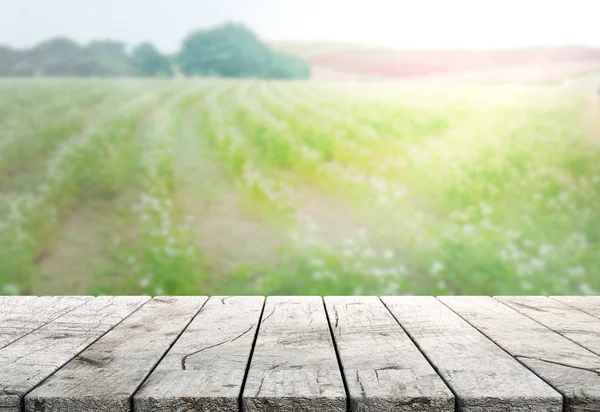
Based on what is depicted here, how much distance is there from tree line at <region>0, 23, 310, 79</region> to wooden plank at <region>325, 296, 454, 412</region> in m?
3.53

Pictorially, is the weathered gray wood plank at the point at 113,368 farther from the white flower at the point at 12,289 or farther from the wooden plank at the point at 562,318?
the white flower at the point at 12,289

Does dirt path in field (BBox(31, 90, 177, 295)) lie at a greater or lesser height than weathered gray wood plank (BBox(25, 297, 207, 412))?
lesser

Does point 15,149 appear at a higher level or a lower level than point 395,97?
lower

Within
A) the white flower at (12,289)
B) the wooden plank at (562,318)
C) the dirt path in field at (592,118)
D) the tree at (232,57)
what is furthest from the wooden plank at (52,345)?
the dirt path in field at (592,118)

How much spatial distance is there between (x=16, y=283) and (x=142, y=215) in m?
0.87

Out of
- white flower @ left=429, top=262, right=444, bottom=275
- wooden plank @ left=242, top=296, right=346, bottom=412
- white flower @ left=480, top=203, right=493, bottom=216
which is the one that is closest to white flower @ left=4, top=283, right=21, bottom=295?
white flower @ left=429, top=262, right=444, bottom=275

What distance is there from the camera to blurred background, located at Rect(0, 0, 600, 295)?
3730mm

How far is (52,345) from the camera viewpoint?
3.37 ft

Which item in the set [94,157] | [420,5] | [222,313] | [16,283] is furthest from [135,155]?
[222,313]

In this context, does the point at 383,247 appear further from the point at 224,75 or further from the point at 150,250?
the point at 224,75

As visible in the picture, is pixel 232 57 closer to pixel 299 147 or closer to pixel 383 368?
pixel 299 147

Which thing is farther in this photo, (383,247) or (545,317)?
(383,247)

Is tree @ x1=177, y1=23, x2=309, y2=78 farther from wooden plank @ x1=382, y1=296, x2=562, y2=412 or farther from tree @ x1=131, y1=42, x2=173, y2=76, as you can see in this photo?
wooden plank @ x1=382, y1=296, x2=562, y2=412

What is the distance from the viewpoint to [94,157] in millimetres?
4293
